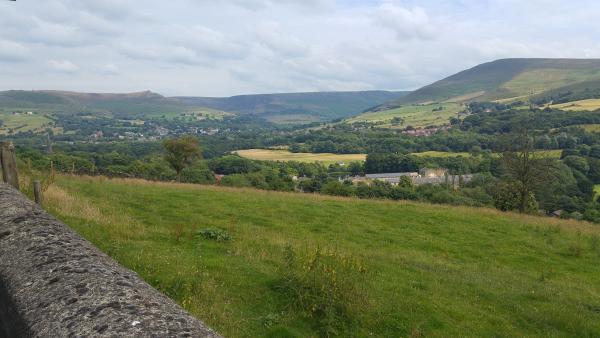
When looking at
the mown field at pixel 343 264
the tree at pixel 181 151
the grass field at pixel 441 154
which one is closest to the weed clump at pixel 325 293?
the mown field at pixel 343 264

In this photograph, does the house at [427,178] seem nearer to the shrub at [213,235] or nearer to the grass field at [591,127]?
the grass field at [591,127]

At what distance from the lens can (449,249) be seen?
1936 cm

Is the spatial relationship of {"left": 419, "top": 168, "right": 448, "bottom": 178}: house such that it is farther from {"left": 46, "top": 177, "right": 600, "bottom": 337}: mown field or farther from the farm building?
{"left": 46, "top": 177, "right": 600, "bottom": 337}: mown field

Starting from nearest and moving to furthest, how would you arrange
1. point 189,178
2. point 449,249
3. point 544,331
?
point 544,331 < point 449,249 < point 189,178

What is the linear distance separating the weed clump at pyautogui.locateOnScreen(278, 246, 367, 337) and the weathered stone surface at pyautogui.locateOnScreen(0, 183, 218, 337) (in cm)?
522

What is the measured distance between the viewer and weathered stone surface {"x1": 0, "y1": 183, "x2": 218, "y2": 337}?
3.55 m

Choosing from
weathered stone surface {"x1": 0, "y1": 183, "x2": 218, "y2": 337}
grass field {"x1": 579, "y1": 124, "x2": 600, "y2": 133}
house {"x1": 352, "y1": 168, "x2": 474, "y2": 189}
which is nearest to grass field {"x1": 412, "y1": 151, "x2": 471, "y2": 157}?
house {"x1": 352, "y1": 168, "x2": 474, "y2": 189}

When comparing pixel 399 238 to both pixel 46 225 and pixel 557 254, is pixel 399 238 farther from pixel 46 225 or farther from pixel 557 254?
pixel 46 225

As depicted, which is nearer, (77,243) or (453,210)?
(77,243)

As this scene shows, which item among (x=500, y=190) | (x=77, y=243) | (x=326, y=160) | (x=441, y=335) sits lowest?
(x=326, y=160)

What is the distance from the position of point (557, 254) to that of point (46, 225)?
21.0 meters

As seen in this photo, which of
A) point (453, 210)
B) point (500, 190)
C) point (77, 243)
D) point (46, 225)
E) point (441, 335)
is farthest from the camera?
point (500, 190)

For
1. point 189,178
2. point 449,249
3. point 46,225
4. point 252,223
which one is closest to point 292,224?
point 252,223

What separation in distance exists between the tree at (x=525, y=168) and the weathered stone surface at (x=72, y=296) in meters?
34.3
